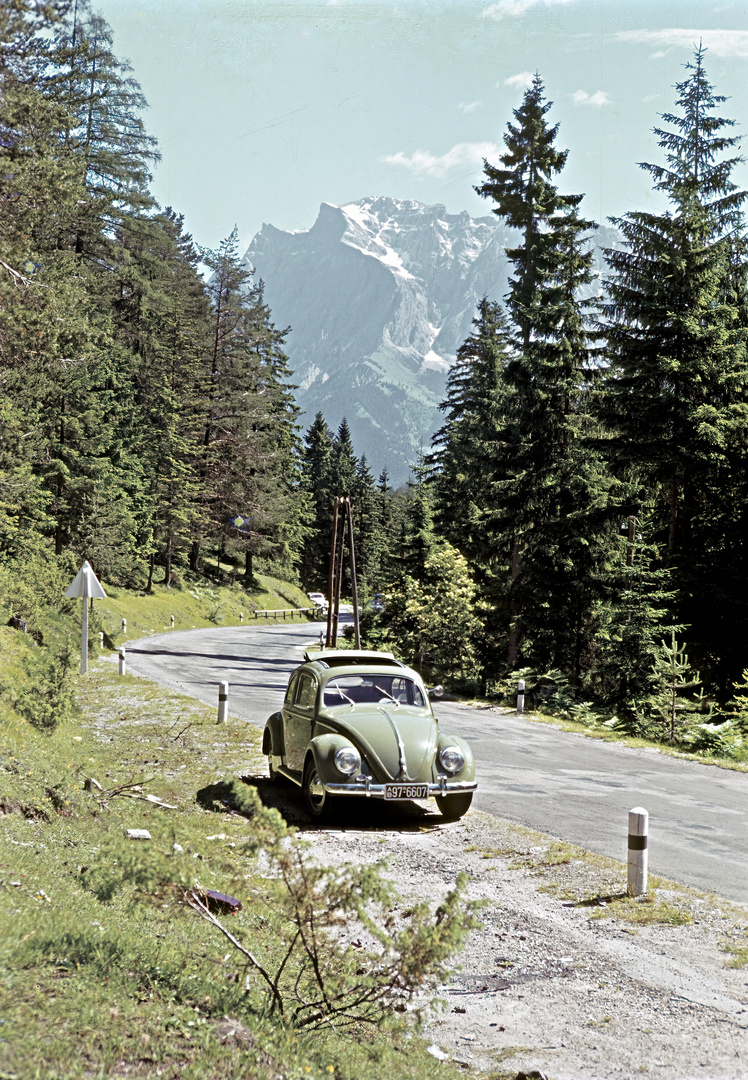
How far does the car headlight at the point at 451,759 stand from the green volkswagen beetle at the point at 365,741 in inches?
0.5

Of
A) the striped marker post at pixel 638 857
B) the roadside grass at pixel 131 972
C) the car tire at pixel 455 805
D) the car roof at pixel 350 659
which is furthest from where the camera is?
the car roof at pixel 350 659

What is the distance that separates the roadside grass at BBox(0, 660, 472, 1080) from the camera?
357 cm

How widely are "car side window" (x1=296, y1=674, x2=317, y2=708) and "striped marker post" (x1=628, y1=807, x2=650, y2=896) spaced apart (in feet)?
14.3

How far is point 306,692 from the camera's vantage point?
35.8 ft

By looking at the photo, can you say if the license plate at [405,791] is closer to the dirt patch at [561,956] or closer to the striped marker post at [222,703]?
the dirt patch at [561,956]

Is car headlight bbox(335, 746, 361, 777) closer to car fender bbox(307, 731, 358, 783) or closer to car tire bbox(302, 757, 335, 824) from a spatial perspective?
car fender bbox(307, 731, 358, 783)

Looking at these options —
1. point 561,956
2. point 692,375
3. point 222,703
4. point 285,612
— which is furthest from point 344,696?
point 285,612

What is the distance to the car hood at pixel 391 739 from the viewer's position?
30.5 feet

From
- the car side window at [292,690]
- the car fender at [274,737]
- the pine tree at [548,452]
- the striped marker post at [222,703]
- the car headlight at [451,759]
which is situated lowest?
the striped marker post at [222,703]

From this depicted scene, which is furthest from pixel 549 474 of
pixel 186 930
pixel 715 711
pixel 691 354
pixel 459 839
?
pixel 186 930

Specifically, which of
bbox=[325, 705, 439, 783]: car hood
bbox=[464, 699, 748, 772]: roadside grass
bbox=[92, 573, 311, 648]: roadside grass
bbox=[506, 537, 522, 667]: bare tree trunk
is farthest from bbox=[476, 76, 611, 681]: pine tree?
bbox=[325, 705, 439, 783]: car hood

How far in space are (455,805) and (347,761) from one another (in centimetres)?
170

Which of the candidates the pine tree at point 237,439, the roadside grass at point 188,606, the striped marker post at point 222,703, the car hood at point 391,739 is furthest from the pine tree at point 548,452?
the pine tree at point 237,439

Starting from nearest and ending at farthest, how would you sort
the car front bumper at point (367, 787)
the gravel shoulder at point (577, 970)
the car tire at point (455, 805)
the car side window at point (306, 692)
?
the gravel shoulder at point (577, 970) → the car front bumper at point (367, 787) → the car tire at point (455, 805) → the car side window at point (306, 692)
